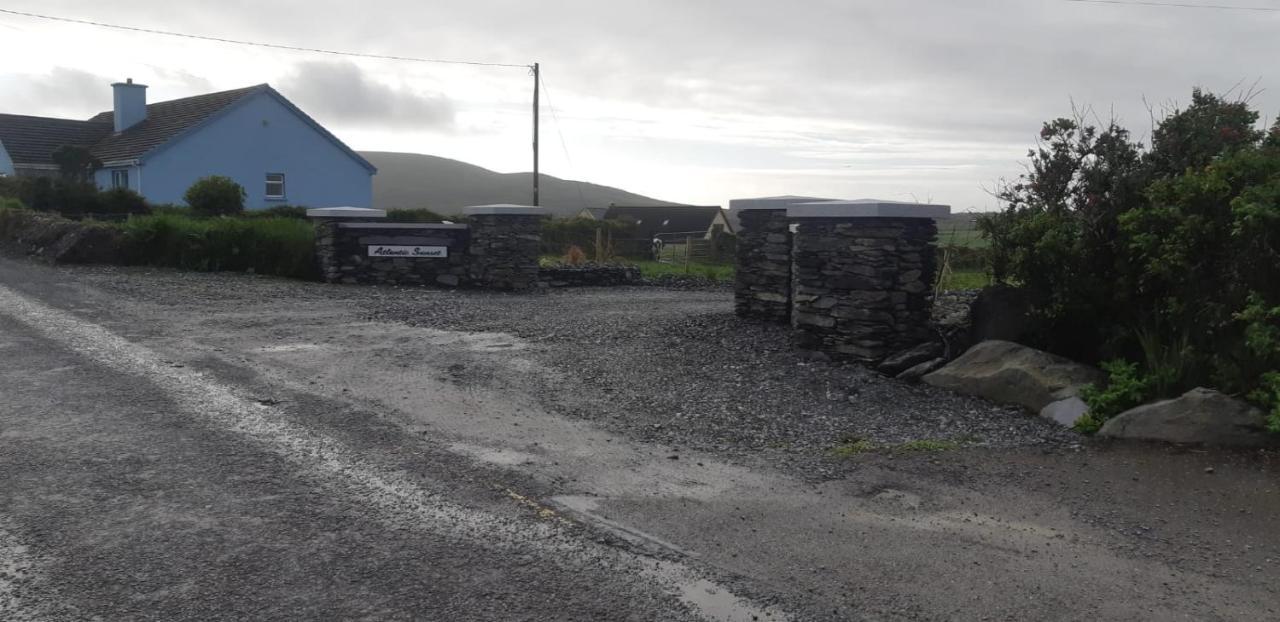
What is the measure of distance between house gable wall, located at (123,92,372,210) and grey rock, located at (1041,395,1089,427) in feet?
110

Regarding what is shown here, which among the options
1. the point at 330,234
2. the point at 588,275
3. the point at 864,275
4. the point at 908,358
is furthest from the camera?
the point at 588,275

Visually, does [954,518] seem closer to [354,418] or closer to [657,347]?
[354,418]

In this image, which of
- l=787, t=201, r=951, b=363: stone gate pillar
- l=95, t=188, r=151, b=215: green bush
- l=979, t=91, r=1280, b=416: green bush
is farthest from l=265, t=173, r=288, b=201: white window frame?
l=979, t=91, r=1280, b=416: green bush

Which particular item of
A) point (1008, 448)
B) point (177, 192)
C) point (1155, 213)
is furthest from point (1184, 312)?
point (177, 192)

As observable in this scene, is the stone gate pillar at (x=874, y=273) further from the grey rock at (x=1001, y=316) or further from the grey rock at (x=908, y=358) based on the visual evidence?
the grey rock at (x=1001, y=316)

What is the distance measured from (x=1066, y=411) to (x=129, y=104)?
A: 1594 inches

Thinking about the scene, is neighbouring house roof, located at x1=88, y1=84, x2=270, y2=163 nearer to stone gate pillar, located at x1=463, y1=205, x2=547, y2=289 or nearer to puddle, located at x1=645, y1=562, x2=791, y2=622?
stone gate pillar, located at x1=463, y1=205, x2=547, y2=289

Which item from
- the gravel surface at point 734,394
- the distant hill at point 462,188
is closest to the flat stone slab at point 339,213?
the gravel surface at point 734,394

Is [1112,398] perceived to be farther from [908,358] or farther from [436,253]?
[436,253]

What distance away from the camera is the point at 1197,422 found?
287 inches

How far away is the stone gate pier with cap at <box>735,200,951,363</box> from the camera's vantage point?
32.5ft

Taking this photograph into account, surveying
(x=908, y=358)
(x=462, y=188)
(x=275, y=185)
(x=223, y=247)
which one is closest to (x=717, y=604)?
(x=908, y=358)

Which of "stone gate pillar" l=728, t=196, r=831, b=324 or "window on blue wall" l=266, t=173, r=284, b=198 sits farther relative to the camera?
"window on blue wall" l=266, t=173, r=284, b=198

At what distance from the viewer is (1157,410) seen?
748 centimetres
